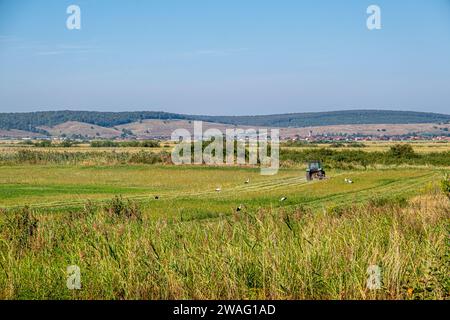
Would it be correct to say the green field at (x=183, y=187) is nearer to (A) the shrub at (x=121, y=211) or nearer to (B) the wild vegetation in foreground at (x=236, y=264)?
(A) the shrub at (x=121, y=211)

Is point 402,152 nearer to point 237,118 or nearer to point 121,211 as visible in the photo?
point 121,211

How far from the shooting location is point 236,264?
27.0 feet

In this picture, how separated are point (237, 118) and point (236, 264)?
13202 centimetres

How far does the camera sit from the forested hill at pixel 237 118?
381ft

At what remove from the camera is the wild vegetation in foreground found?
7703 millimetres

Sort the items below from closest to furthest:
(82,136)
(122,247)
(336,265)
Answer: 1. (336,265)
2. (122,247)
3. (82,136)

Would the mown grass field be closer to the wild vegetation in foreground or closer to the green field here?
the wild vegetation in foreground

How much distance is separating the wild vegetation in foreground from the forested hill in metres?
92.6

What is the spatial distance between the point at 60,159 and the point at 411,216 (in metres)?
56.2

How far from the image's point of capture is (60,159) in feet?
212

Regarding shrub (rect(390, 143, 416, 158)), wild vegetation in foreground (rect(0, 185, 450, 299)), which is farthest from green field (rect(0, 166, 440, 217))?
shrub (rect(390, 143, 416, 158))
